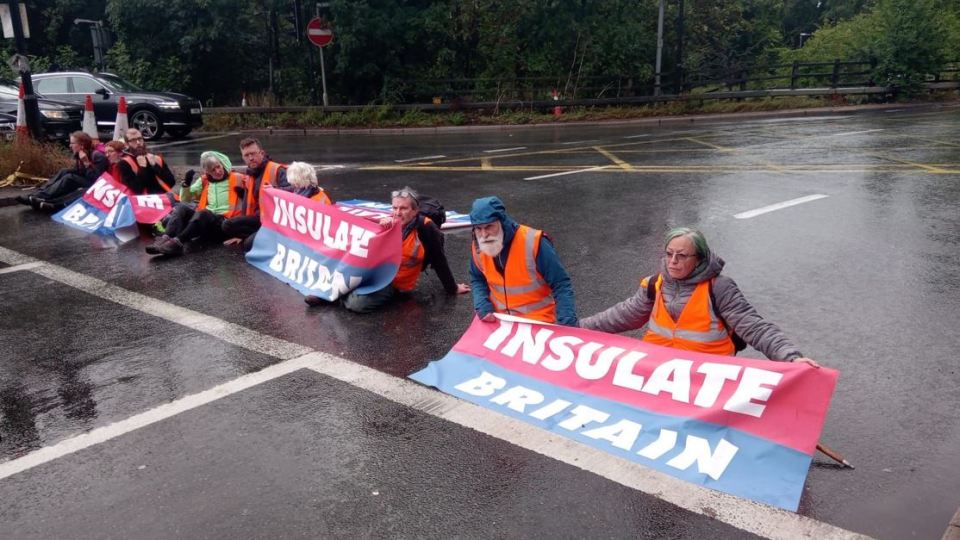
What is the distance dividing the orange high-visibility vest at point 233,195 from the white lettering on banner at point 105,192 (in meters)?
1.65

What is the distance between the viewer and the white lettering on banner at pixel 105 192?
10.4 metres

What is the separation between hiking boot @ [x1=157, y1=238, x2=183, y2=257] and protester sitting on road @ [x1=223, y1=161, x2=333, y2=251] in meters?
0.59

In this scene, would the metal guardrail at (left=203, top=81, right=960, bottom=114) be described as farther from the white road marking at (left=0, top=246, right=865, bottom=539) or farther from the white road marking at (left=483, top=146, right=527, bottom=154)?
the white road marking at (left=0, top=246, right=865, bottom=539)

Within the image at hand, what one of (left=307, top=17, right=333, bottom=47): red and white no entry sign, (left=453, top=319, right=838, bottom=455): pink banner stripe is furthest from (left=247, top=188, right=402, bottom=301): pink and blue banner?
(left=307, top=17, right=333, bottom=47): red and white no entry sign

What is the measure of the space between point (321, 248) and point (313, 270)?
234mm

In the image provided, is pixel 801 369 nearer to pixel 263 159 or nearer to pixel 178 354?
pixel 178 354

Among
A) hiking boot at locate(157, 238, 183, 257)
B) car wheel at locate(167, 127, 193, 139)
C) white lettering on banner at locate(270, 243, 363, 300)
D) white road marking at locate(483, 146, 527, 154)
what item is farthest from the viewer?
car wheel at locate(167, 127, 193, 139)

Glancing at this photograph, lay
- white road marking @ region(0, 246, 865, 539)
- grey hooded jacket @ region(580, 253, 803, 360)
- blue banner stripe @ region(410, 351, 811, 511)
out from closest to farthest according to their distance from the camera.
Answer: white road marking @ region(0, 246, 865, 539) → blue banner stripe @ region(410, 351, 811, 511) → grey hooded jacket @ region(580, 253, 803, 360)

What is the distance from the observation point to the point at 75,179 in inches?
459

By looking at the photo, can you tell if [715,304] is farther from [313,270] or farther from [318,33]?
[318,33]

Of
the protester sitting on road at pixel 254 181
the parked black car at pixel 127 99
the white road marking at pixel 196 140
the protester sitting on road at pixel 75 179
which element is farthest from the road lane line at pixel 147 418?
the parked black car at pixel 127 99

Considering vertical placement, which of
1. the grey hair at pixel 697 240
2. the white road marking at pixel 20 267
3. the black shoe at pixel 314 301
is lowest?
the black shoe at pixel 314 301

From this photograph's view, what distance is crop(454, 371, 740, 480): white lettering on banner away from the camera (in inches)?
155

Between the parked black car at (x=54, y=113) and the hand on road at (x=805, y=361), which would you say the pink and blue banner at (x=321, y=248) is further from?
the parked black car at (x=54, y=113)
